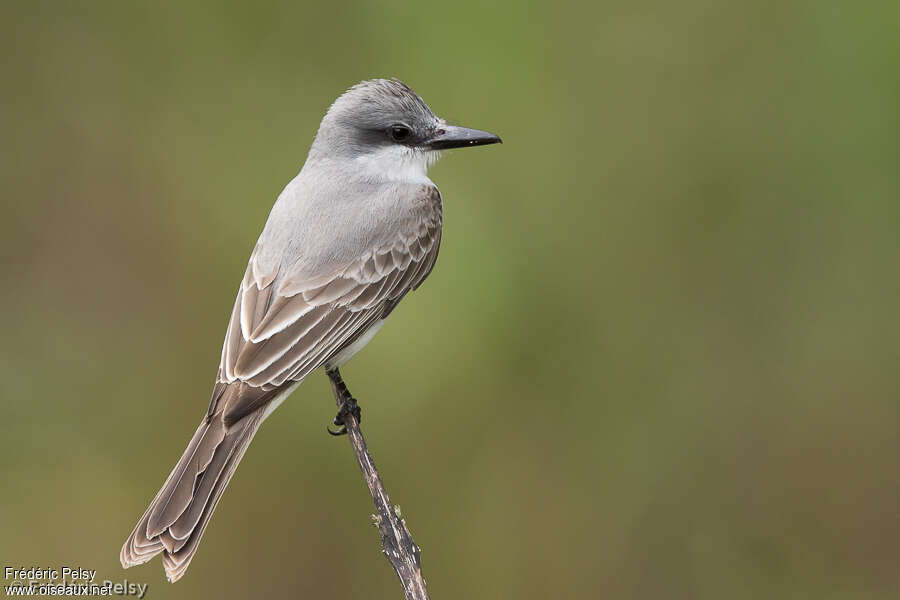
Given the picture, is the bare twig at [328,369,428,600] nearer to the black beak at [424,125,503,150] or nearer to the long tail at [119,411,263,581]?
the long tail at [119,411,263,581]

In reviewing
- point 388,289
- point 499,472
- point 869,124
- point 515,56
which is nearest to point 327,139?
point 388,289

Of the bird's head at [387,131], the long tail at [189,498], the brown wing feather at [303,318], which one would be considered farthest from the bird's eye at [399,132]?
the long tail at [189,498]

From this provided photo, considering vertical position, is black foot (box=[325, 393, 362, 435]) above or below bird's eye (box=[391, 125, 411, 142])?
below

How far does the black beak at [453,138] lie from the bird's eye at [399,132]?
0.09m

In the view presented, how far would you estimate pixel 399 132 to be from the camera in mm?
5066

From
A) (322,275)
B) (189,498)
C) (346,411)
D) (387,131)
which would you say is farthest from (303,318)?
(387,131)

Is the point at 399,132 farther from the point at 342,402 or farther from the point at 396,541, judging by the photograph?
the point at 396,541

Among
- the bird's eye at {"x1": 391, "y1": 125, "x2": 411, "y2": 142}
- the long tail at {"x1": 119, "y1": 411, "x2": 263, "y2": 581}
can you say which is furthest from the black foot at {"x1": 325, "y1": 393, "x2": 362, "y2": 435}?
the bird's eye at {"x1": 391, "y1": 125, "x2": 411, "y2": 142}

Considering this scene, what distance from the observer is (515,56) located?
5855 mm

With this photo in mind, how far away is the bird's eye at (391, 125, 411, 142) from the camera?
16.6 feet

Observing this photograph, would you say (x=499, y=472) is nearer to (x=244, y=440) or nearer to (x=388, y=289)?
(x=388, y=289)

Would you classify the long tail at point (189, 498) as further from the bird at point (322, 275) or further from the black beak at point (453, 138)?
the black beak at point (453, 138)

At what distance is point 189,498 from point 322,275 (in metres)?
1.02

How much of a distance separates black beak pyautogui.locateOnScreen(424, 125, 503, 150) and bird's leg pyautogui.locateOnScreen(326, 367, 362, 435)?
104 cm
